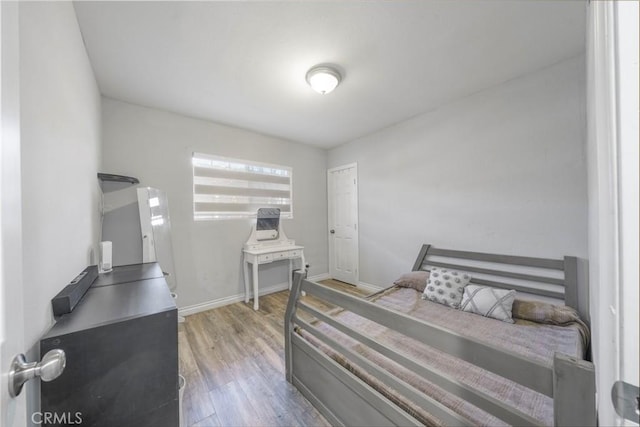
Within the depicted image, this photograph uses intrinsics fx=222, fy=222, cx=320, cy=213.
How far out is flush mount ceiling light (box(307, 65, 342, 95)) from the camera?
204 cm

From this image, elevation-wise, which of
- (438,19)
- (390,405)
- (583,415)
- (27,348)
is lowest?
(390,405)

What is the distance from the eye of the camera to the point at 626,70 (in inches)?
14.4

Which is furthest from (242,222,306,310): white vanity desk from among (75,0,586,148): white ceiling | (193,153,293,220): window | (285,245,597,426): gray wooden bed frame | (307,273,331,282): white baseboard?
(75,0,586,148): white ceiling

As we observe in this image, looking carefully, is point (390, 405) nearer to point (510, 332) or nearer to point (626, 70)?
point (510, 332)

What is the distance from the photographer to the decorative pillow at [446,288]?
7.00 ft

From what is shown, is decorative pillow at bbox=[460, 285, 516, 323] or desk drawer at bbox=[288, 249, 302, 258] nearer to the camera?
decorative pillow at bbox=[460, 285, 516, 323]

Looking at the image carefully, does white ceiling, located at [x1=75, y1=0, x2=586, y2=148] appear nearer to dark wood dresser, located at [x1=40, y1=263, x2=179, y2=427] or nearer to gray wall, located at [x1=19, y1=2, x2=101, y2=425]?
gray wall, located at [x1=19, y1=2, x2=101, y2=425]

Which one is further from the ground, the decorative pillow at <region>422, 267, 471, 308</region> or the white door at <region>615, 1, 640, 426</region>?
the white door at <region>615, 1, 640, 426</region>

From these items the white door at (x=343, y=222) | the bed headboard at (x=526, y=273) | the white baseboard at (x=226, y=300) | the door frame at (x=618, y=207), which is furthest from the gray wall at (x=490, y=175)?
the door frame at (x=618, y=207)

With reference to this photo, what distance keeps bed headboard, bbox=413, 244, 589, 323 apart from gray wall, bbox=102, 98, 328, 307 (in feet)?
8.69

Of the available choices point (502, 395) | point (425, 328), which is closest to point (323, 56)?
point (425, 328)

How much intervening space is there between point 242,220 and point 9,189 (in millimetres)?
3024

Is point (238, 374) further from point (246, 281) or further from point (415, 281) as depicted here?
point (415, 281)

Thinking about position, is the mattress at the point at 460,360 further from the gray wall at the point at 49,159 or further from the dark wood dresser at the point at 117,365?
the gray wall at the point at 49,159
